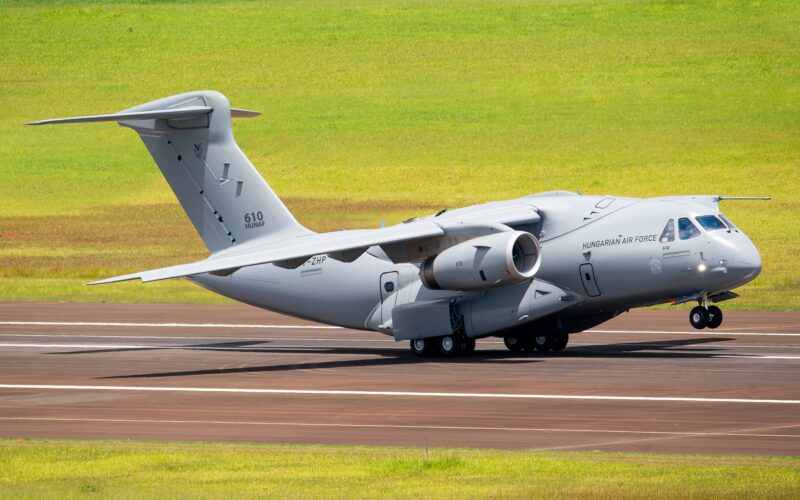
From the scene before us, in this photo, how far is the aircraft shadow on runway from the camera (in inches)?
1091

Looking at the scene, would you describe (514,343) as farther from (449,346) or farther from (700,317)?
(700,317)

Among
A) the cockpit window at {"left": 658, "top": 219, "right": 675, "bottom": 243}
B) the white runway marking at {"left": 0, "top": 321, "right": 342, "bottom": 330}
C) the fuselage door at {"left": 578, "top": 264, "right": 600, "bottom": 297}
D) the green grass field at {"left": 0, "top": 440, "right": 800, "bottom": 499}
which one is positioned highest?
the cockpit window at {"left": 658, "top": 219, "right": 675, "bottom": 243}

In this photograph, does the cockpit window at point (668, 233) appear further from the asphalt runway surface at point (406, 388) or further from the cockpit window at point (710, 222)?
the asphalt runway surface at point (406, 388)

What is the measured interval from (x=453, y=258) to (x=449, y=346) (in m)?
2.27

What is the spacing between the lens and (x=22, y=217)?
226ft

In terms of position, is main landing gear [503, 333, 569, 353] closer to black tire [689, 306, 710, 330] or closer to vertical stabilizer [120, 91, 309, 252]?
black tire [689, 306, 710, 330]

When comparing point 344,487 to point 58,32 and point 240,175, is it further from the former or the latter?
point 58,32

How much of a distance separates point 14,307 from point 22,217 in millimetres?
26860

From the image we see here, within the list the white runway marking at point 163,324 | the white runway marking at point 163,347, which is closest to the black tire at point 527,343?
the white runway marking at point 163,347

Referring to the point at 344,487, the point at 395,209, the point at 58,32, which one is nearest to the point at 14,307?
the point at 395,209

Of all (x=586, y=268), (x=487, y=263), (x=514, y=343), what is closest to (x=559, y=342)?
(x=514, y=343)

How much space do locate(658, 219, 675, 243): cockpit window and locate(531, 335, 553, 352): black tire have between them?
3567 millimetres

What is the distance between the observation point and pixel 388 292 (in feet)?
97.3

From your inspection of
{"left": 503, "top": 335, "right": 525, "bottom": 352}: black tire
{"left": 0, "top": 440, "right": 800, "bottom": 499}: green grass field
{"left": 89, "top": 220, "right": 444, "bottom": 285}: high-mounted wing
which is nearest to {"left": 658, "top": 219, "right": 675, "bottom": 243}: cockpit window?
{"left": 503, "top": 335, "right": 525, "bottom": 352}: black tire
